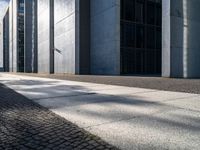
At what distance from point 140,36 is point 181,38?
11.4m

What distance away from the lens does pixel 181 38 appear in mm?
18703

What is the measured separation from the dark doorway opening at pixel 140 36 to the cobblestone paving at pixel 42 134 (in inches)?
907

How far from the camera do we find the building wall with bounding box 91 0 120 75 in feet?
79.8

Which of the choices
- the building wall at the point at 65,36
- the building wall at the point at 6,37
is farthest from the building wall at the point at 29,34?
the building wall at the point at 6,37

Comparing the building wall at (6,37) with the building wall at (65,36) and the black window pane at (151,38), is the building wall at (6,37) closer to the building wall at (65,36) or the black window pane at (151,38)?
the building wall at (65,36)

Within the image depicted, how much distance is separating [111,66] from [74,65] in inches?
248

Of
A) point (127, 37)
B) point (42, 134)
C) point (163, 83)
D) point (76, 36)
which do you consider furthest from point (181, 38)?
point (42, 134)

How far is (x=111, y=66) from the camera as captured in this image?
25.0 meters

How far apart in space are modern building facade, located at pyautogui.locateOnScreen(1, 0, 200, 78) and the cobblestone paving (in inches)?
591

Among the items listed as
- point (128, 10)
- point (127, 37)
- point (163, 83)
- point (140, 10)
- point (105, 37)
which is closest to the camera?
point (163, 83)

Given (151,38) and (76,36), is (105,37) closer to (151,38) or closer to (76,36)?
(76,36)

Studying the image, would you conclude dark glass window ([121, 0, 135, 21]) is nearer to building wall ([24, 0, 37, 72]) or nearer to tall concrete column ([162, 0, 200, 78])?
tall concrete column ([162, 0, 200, 78])

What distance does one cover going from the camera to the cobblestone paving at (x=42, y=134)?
3.20m

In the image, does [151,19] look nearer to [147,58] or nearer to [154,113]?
[147,58]
